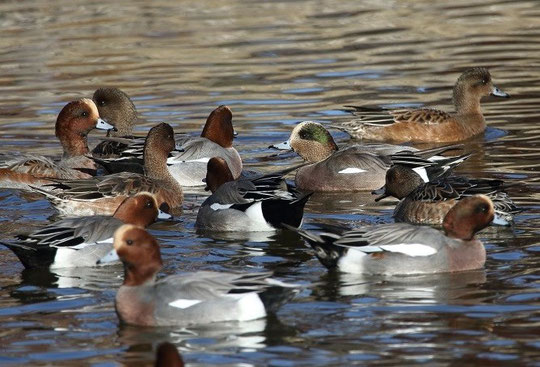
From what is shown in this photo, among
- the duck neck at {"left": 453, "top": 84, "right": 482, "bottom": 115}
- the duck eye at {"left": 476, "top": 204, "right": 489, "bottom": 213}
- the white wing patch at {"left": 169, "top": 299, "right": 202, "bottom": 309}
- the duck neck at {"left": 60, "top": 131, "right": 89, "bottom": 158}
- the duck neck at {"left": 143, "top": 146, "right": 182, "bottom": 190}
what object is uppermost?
the duck neck at {"left": 453, "top": 84, "right": 482, "bottom": 115}

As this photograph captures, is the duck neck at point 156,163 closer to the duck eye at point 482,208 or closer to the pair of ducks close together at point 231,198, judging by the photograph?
the pair of ducks close together at point 231,198

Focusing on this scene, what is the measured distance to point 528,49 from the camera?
17.2 m

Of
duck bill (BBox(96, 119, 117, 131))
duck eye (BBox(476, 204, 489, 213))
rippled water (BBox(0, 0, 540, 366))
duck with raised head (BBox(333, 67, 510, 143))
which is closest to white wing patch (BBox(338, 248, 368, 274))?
rippled water (BBox(0, 0, 540, 366))

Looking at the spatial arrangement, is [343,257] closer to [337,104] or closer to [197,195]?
[197,195]

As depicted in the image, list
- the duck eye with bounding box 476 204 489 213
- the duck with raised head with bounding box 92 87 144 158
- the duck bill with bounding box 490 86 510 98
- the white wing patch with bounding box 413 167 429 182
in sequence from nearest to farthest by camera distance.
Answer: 1. the duck eye with bounding box 476 204 489 213
2. the white wing patch with bounding box 413 167 429 182
3. the duck with raised head with bounding box 92 87 144 158
4. the duck bill with bounding box 490 86 510 98

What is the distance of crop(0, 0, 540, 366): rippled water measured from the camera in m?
6.71

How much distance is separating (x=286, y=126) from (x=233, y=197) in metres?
3.99

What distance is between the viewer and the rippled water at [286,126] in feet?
22.0

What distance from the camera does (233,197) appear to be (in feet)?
31.4

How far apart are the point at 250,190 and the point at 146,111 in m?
5.41

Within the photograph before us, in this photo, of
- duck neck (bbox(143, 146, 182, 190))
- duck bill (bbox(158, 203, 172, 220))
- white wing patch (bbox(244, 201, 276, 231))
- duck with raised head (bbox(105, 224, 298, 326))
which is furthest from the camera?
duck neck (bbox(143, 146, 182, 190))

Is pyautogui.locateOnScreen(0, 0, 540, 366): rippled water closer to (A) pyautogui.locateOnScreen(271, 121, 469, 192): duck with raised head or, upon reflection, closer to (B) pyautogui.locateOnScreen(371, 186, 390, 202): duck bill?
(B) pyautogui.locateOnScreen(371, 186, 390, 202): duck bill

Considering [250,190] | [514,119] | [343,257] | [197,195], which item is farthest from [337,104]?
[343,257]

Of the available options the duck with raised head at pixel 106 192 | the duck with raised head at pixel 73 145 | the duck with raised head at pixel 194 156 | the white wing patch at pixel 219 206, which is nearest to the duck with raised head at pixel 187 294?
the white wing patch at pixel 219 206
